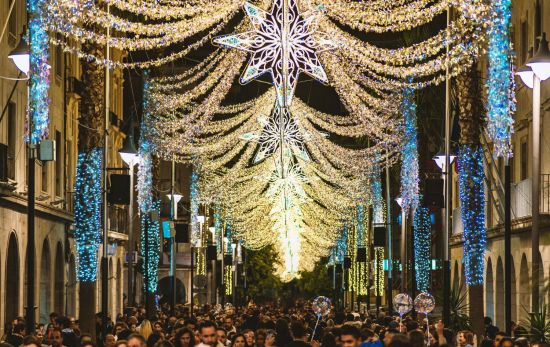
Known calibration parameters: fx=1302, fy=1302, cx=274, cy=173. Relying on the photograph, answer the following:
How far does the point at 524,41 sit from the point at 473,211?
12.9 meters

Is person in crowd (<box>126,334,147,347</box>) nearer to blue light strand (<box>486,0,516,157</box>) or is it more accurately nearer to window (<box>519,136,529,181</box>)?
blue light strand (<box>486,0,516,157</box>)

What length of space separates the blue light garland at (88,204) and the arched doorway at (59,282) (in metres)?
16.9

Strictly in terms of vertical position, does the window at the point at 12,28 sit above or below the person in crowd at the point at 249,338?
above

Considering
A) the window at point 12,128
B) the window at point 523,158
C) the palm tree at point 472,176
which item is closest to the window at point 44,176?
the window at point 12,128

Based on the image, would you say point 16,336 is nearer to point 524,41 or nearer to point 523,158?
point 523,158

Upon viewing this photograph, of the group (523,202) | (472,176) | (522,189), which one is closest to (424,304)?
(472,176)

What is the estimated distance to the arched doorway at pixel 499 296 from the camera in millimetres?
47875

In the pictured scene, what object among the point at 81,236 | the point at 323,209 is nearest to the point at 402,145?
the point at 81,236

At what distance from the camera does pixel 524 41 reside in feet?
136

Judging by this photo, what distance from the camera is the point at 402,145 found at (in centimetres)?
4116

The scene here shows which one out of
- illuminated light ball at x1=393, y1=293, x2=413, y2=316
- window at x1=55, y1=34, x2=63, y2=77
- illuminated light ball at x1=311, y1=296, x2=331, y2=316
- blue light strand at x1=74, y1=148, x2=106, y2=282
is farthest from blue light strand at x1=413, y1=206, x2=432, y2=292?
blue light strand at x1=74, y1=148, x2=106, y2=282

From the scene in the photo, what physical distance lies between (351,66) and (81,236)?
734cm

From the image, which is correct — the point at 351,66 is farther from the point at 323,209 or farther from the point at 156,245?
the point at 323,209

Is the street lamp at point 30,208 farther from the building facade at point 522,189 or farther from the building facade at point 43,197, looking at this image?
the building facade at point 522,189
